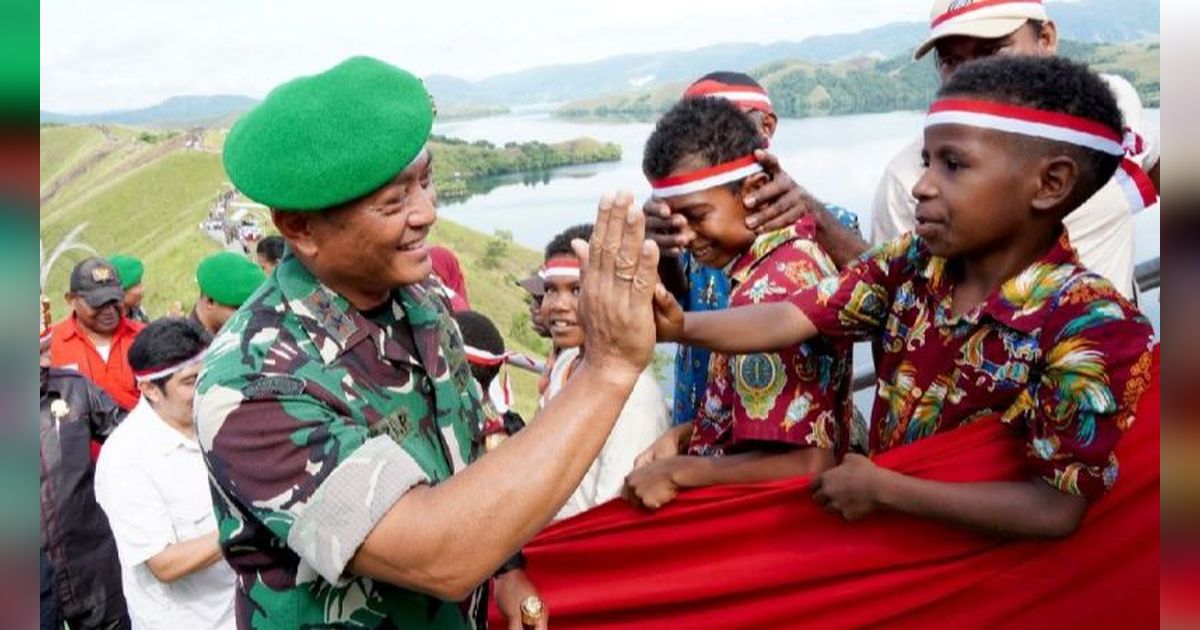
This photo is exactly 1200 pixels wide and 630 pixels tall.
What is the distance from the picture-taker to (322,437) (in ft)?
5.99

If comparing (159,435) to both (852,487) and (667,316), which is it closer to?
(667,316)

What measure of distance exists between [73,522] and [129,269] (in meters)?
4.48

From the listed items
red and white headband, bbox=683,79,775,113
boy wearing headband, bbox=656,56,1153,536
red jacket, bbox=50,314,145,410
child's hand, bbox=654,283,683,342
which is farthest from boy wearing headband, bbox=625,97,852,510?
red jacket, bbox=50,314,145,410

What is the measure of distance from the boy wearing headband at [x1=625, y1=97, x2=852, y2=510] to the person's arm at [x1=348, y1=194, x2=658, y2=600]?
953mm

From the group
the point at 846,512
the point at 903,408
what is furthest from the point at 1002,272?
the point at 846,512

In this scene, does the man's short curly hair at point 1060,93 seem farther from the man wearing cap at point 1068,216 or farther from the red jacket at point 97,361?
the red jacket at point 97,361

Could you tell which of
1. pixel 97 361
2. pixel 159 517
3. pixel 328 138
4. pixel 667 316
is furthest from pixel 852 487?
pixel 97 361

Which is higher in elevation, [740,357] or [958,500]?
[740,357]

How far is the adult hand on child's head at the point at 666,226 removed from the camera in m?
2.94

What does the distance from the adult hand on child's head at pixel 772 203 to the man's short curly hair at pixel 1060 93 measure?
722mm

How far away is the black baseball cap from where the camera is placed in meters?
6.70

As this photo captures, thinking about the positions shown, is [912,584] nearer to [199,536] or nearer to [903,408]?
[903,408]

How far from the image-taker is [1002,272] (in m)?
2.28

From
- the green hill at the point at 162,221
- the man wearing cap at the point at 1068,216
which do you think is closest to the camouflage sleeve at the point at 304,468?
the man wearing cap at the point at 1068,216
